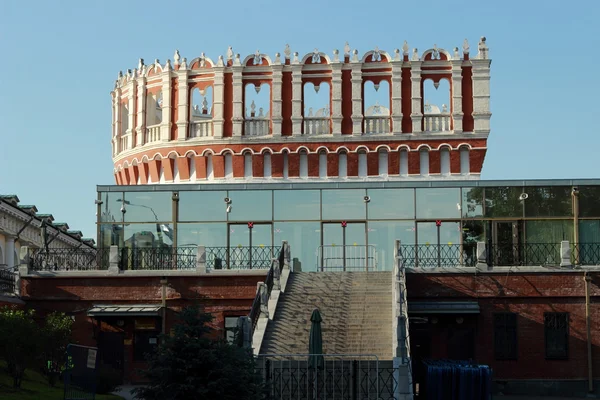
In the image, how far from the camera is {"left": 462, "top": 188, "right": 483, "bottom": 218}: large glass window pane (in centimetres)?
4081

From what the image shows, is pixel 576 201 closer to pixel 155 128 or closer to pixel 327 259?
pixel 327 259

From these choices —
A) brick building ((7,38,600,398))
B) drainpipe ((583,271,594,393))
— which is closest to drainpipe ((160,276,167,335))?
brick building ((7,38,600,398))

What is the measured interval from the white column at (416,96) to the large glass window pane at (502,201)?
1383cm

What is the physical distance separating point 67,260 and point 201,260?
5084 millimetres

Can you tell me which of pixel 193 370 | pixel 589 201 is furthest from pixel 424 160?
pixel 193 370

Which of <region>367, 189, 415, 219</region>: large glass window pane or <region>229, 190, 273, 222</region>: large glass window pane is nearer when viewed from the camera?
<region>367, 189, 415, 219</region>: large glass window pane

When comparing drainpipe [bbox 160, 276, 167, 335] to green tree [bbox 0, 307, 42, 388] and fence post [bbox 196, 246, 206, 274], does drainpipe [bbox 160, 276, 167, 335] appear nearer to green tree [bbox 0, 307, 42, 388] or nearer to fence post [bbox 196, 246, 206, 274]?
fence post [bbox 196, 246, 206, 274]

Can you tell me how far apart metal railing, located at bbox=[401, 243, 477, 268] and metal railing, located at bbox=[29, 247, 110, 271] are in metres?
11.0

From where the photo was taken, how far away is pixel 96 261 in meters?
40.7

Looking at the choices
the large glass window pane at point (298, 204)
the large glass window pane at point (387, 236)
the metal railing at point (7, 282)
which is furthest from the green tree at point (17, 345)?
the large glass window pane at point (387, 236)

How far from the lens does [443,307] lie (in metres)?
37.5

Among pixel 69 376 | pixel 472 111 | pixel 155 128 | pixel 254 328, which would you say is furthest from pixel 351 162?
pixel 69 376

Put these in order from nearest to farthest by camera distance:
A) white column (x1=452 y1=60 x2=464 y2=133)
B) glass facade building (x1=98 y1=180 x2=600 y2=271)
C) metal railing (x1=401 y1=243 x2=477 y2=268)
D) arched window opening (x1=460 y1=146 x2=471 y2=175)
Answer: metal railing (x1=401 y1=243 x2=477 y2=268), glass facade building (x1=98 y1=180 x2=600 y2=271), white column (x1=452 y1=60 x2=464 y2=133), arched window opening (x1=460 y1=146 x2=471 y2=175)

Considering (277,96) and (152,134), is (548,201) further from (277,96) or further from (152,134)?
(152,134)
